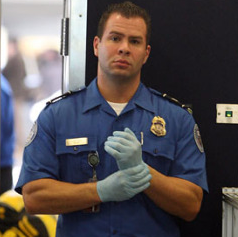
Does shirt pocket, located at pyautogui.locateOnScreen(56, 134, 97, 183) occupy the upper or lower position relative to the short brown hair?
lower

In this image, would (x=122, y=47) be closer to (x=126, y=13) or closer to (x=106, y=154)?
(x=126, y=13)

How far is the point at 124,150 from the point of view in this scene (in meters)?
1.28

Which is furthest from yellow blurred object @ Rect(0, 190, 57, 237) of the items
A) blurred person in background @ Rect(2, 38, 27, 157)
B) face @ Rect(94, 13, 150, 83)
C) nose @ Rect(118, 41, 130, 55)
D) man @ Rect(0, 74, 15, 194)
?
nose @ Rect(118, 41, 130, 55)

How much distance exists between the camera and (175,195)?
1424 millimetres

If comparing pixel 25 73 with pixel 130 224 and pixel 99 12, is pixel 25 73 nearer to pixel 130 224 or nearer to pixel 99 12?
pixel 99 12

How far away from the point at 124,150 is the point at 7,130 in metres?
1.87

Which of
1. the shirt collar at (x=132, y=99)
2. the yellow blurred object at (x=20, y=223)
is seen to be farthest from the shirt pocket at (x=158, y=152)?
the yellow blurred object at (x=20, y=223)

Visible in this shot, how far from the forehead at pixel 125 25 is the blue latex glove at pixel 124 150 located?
1.31 feet

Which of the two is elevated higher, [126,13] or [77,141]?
[126,13]

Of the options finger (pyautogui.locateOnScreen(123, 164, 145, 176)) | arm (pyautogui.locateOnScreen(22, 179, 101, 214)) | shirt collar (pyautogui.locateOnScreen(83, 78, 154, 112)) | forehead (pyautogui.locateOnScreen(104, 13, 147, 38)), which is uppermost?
forehead (pyautogui.locateOnScreen(104, 13, 147, 38))

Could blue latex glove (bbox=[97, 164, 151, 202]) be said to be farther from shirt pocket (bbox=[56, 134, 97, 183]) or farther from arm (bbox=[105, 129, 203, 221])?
shirt pocket (bbox=[56, 134, 97, 183])

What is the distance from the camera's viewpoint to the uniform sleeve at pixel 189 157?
58.9 inches

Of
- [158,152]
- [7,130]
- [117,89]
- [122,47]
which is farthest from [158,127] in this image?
[7,130]

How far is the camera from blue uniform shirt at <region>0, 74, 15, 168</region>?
9.56 feet
